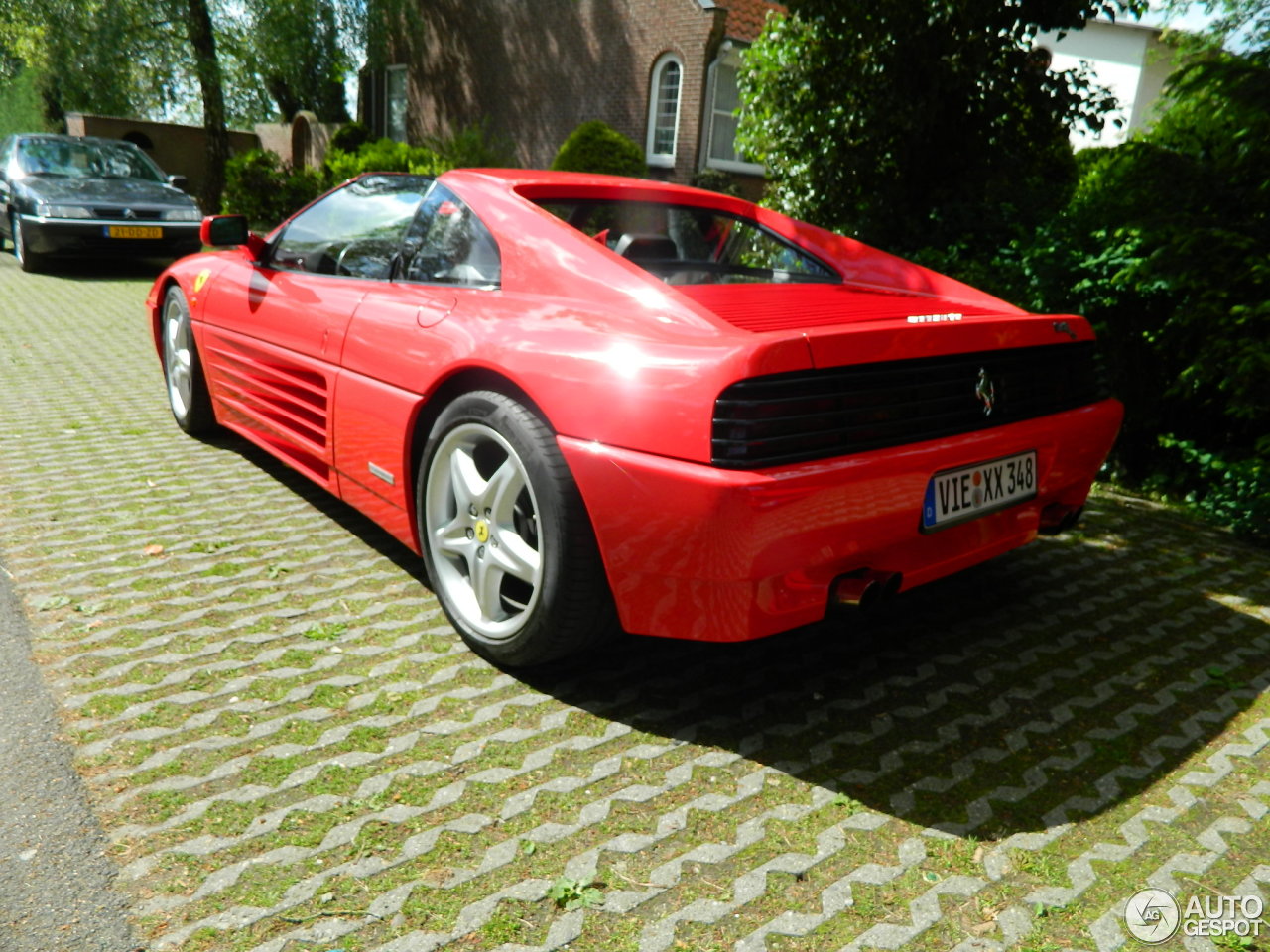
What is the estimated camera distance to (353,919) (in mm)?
2012

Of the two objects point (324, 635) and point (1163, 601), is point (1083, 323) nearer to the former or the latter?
point (1163, 601)

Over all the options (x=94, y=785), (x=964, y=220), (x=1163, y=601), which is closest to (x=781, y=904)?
(x=94, y=785)

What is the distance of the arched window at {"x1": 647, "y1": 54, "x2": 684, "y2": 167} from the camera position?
19.3 m

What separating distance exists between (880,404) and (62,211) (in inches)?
469

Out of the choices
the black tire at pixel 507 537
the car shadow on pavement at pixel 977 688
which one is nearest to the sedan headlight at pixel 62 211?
the car shadow on pavement at pixel 977 688

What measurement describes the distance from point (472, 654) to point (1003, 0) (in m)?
5.79

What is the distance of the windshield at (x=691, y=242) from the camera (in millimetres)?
3438

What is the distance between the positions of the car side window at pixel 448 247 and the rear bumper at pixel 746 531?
875 millimetres

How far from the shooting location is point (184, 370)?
5.27 meters

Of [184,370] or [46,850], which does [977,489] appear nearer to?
[46,850]

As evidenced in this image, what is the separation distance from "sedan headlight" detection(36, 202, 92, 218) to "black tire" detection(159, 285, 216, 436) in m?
7.52

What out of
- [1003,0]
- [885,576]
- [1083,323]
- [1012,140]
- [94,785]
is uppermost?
[1003,0]

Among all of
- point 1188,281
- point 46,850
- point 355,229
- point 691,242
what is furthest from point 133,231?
point 46,850

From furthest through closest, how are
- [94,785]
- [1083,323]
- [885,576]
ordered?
[1083,323] < [885,576] < [94,785]
